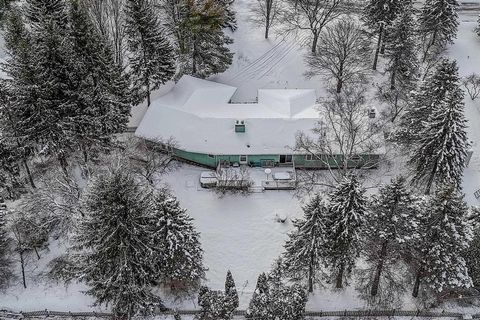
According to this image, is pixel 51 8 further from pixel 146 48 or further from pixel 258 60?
pixel 258 60

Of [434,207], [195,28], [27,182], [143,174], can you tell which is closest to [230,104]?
→ [195,28]

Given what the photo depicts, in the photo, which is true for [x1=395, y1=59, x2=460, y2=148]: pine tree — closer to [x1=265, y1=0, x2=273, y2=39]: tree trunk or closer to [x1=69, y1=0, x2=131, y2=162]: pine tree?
[x1=265, y1=0, x2=273, y2=39]: tree trunk

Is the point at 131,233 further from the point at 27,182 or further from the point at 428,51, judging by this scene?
the point at 428,51

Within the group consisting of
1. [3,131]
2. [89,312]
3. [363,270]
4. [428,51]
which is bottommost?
[89,312]

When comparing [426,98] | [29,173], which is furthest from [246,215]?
[29,173]

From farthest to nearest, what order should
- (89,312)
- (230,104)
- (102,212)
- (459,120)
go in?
1. (230,104)
2. (459,120)
3. (89,312)
4. (102,212)

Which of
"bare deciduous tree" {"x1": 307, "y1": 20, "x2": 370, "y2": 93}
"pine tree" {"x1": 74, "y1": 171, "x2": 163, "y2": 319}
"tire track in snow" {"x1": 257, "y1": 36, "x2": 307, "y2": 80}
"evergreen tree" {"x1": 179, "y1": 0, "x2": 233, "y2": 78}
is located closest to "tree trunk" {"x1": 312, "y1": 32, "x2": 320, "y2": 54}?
"bare deciduous tree" {"x1": 307, "y1": 20, "x2": 370, "y2": 93}
